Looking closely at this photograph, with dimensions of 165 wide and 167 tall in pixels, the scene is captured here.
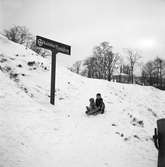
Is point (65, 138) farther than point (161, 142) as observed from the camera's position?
Yes

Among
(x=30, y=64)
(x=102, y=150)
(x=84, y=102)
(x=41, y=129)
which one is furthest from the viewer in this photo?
(x=30, y=64)

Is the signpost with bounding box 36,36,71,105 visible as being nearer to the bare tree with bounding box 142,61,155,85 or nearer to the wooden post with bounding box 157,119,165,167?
the wooden post with bounding box 157,119,165,167

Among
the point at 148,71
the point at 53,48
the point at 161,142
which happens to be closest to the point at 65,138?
the point at 161,142

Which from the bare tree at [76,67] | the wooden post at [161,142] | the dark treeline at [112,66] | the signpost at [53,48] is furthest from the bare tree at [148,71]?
the wooden post at [161,142]

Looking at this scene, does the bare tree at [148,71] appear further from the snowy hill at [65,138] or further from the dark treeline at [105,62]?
the snowy hill at [65,138]

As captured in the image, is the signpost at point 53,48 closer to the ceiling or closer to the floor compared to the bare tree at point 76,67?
closer to the floor

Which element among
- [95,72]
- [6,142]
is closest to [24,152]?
[6,142]

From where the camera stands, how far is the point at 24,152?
137 inches

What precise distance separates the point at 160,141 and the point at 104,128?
11.3 feet

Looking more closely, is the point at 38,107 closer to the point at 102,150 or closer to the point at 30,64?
the point at 102,150

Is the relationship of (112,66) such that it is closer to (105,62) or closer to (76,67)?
(105,62)

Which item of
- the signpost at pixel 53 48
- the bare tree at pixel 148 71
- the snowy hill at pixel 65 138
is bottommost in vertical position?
the snowy hill at pixel 65 138

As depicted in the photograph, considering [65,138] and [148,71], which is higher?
[148,71]

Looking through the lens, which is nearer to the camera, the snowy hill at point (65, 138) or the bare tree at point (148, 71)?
the snowy hill at point (65, 138)
